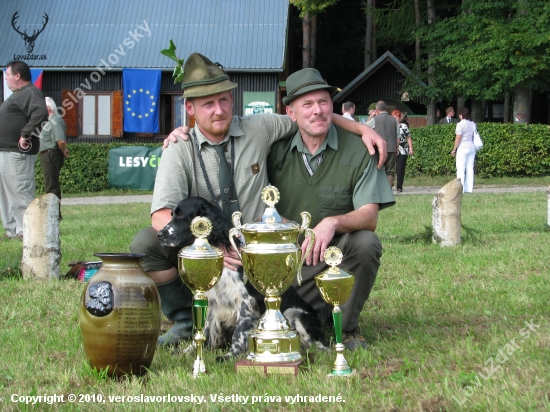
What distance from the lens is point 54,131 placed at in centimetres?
1205

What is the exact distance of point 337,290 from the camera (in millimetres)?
3760

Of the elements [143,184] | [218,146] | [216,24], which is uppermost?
[216,24]

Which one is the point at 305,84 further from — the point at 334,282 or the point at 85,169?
the point at 85,169

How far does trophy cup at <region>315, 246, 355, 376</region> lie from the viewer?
3.69 m

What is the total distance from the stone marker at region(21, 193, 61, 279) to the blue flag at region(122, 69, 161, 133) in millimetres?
18296

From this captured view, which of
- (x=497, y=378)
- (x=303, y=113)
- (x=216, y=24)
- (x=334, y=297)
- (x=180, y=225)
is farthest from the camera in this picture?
(x=216, y=24)

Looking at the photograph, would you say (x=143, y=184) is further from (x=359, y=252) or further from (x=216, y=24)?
(x=359, y=252)

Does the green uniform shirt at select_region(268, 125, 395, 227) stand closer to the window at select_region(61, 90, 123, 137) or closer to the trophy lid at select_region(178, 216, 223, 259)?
the trophy lid at select_region(178, 216, 223, 259)

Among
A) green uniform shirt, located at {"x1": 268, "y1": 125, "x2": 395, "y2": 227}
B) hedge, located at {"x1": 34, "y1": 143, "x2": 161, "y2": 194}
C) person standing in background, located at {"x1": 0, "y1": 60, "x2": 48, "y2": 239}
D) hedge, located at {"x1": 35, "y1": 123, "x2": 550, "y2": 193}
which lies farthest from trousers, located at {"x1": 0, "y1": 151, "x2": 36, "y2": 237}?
hedge, located at {"x1": 34, "y1": 143, "x2": 161, "y2": 194}

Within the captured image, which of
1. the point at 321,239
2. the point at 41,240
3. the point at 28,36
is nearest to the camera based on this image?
the point at 321,239

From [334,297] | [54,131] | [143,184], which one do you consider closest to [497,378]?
[334,297]

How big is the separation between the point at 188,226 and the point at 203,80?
0.86 m

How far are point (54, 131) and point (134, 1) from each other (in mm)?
15708

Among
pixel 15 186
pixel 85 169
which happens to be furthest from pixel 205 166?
pixel 85 169
